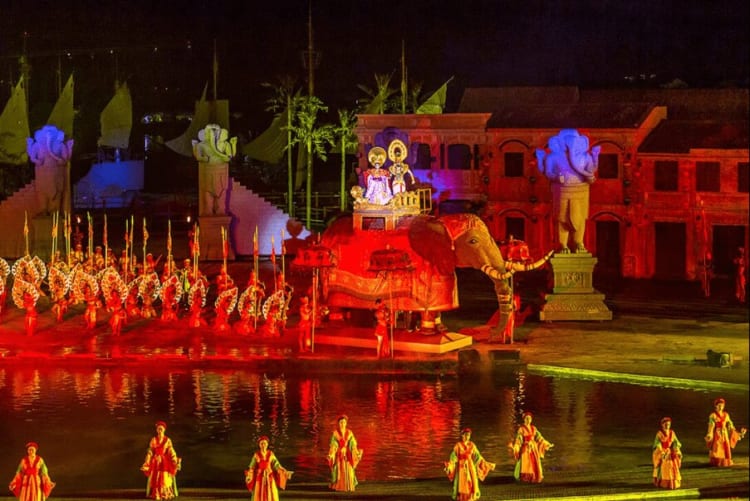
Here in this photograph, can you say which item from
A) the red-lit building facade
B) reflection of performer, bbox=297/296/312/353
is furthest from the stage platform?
the red-lit building facade

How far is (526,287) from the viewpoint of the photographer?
4744cm

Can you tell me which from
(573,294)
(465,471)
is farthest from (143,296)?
(465,471)

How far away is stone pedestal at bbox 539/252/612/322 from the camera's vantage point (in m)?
40.3

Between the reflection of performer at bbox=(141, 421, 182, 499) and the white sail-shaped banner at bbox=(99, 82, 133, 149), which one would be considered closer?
the reflection of performer at bbox=(141, 421, 182, 499)

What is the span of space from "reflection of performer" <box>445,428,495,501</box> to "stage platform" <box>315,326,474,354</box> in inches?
454

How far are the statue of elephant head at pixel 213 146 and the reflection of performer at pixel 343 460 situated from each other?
30.3 metres

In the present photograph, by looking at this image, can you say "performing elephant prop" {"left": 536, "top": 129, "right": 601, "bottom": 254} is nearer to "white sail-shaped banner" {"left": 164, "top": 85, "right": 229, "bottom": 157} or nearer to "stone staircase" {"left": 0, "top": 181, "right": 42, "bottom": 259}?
"stone staircase" {"left": 0, "top": 181, "right": 42, "bottom": 259}

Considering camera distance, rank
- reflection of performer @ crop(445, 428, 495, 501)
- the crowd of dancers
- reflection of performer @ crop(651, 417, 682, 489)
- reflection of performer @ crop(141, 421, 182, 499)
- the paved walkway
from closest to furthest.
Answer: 1. reflection of performer @ crop(445, 428, 495, 501)
2. reflection of performer @ crop(141, 421, 182, 499)
3. reflection of performer @ crop(651, 417, 682, 489)
4. the paved walkway
5. the crowd of dancers

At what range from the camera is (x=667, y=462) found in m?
23.6

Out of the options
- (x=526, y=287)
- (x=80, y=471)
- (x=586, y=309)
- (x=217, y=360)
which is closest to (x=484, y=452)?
(x=80, y=471)

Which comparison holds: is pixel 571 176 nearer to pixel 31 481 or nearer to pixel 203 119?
pixel 31 481

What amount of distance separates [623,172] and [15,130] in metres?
27.3

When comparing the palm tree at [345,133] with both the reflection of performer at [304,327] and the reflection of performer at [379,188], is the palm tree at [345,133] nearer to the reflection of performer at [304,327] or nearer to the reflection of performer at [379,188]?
the reflection of performer at [379,188]

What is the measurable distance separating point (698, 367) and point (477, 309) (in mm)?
10066
